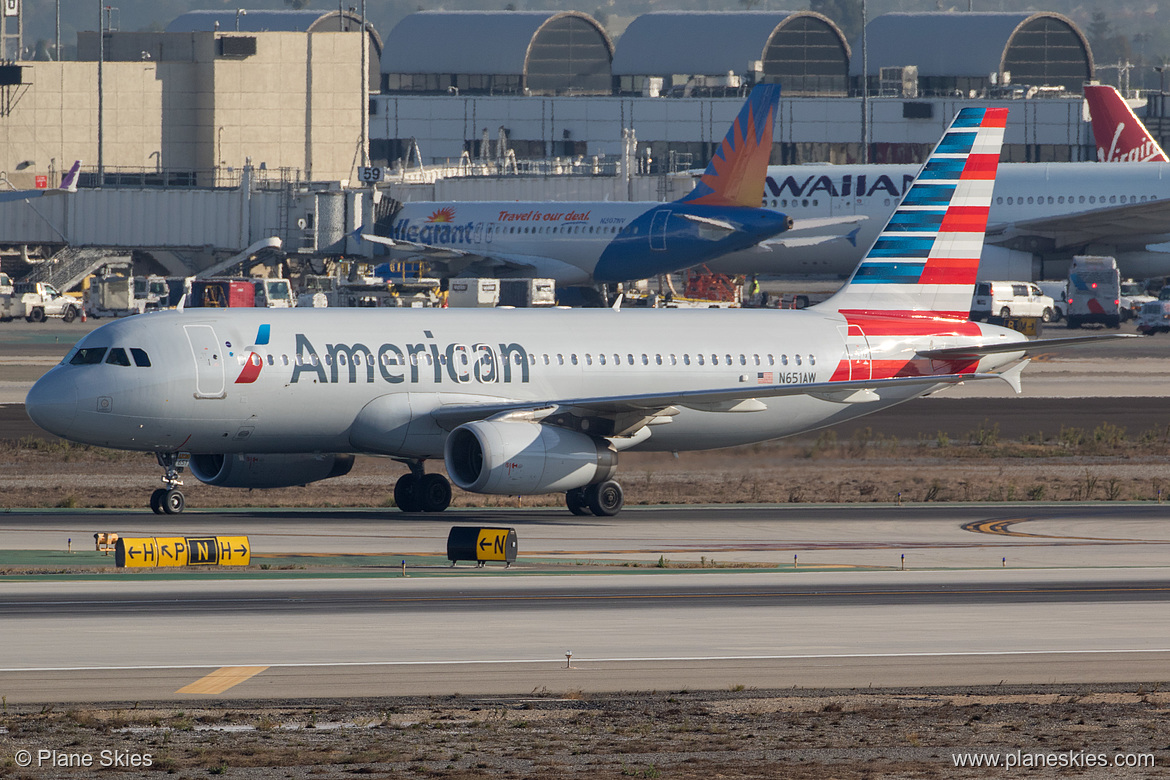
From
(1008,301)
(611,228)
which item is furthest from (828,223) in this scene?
(611,228)

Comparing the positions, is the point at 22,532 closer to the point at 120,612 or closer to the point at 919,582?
the point at 120,612

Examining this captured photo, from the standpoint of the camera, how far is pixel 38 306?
322ft

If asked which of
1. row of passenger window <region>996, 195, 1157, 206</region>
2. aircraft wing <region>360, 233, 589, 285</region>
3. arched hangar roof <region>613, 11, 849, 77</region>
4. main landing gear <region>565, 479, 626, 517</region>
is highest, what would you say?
arched hangar roof <region>613, 11, 849, 77</region>

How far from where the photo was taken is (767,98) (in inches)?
2869

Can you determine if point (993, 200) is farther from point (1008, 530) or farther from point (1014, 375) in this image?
point (1008, 530)

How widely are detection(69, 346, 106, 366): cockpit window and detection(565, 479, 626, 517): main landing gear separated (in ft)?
33.3

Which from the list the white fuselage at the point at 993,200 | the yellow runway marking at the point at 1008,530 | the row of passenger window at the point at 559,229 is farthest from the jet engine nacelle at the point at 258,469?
the white fuselage at the point at 993,200

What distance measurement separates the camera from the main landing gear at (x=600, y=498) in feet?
115

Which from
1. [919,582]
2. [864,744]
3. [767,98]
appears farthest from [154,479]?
[767,98]

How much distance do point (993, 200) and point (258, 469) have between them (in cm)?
6332

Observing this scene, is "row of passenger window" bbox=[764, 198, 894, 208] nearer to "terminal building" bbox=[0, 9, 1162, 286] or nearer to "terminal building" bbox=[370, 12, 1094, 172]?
"terminal building" bbox=[0, 9, 1162, 286]

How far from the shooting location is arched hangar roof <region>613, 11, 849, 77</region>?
6048 inches

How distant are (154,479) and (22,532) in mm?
9638

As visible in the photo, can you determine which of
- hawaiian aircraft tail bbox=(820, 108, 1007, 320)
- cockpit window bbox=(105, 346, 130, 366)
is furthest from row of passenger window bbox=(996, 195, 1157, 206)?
cockpit window bbox=(105, 346, 130, 366)
